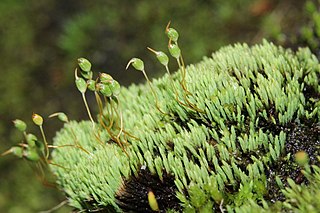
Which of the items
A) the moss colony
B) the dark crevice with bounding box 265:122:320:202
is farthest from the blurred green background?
the dark crevice with bounding box 265:122:320:202

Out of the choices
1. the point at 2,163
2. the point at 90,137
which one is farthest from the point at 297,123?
the point at 2,163

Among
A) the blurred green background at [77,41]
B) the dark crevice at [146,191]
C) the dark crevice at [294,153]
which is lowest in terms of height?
the dark crevice at [294,153]

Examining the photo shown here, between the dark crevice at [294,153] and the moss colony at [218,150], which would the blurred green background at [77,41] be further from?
the dark crevice at [294,153]

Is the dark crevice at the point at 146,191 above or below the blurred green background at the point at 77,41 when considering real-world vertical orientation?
below

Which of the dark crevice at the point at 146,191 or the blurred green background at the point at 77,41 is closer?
the dark crevice at the point at 146,191

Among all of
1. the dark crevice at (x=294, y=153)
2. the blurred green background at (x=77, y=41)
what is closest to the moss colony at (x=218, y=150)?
the dark crevice at (x=294, y=153)

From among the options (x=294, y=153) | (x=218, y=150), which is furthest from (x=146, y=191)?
(x=294, y=153)

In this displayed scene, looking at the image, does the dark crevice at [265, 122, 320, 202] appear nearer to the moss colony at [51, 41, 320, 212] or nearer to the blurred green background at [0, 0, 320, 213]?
the moss colony at [51, 41, 320, 212]
